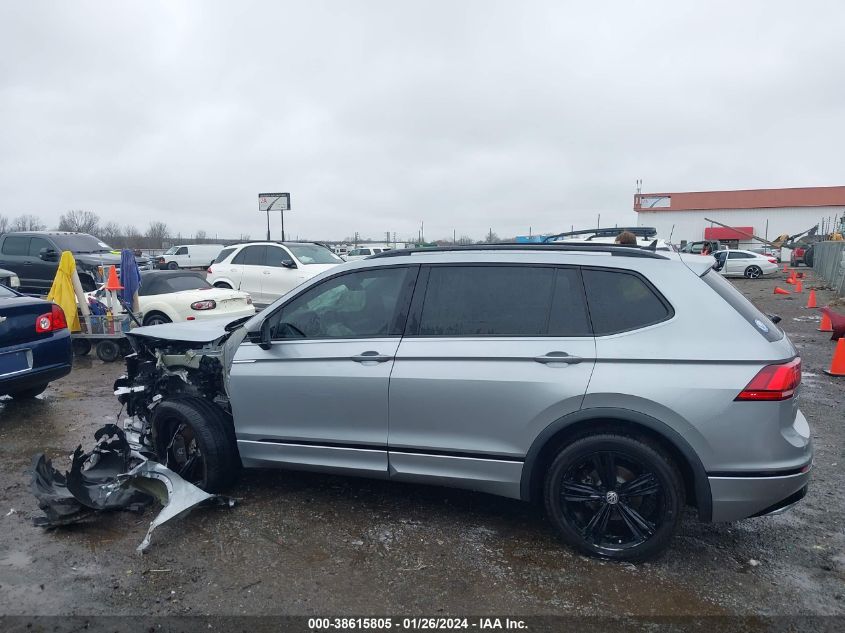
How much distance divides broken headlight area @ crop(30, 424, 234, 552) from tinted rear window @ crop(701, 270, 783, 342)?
3.36 m

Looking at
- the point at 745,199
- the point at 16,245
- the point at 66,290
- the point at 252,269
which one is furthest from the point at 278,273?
the point at 745,199

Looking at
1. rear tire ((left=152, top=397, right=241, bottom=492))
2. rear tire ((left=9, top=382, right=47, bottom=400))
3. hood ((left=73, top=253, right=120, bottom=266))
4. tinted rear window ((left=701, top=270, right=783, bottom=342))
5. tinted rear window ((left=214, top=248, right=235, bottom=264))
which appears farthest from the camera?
hood ((left=73, top=253, right=120, bottom=266))

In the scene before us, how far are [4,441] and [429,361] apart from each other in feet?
14.6

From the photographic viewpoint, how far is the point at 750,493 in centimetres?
304

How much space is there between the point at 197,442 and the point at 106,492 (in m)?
0.66

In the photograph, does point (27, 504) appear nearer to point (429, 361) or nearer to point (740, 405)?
point (429, 361)

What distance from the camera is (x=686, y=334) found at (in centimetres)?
314

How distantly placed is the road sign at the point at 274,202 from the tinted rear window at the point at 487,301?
23.9m

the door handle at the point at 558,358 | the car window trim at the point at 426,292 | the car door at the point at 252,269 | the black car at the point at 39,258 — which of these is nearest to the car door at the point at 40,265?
the black car at the point at 39,258

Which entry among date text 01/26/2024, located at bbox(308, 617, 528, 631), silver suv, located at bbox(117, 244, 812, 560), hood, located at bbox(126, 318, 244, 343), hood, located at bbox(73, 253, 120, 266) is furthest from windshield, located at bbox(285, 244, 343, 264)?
date text 01/26/2024, located at bbox(308, 617, 528, 631)

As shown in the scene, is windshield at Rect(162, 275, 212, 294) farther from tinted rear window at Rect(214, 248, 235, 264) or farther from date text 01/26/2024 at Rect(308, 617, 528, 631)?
date text 01/26/2024 at Rect(308, 617, 528, 631)

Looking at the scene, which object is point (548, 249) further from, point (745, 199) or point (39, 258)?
point (745, 199)

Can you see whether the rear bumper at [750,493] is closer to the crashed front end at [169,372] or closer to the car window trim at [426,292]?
the car window trim at [426,292]

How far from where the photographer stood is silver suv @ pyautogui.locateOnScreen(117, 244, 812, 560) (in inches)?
120
